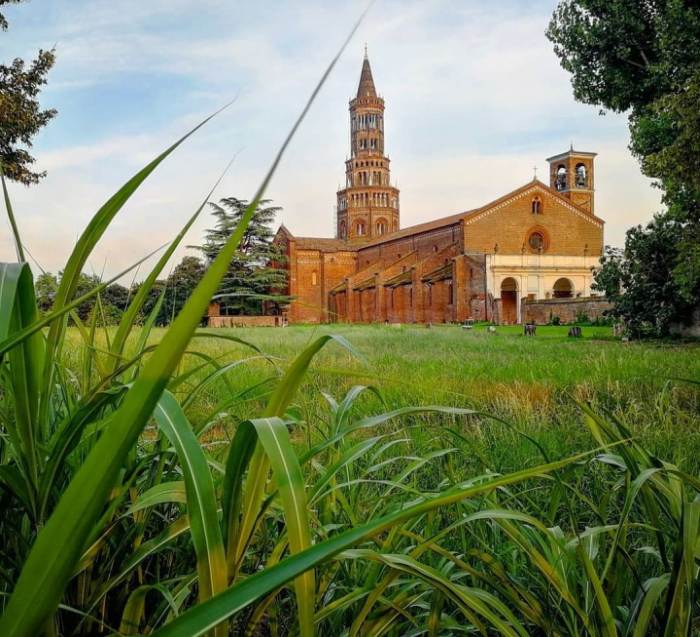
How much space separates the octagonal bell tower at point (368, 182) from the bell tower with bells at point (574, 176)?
21409mm

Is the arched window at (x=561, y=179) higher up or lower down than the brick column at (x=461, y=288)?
higher up

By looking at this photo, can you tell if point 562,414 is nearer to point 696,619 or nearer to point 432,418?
point 432,418

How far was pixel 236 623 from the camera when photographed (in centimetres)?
103

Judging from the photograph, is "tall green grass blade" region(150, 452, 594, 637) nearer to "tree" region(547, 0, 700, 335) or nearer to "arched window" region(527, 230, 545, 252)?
"tree" region(547, 0, 700, 335)

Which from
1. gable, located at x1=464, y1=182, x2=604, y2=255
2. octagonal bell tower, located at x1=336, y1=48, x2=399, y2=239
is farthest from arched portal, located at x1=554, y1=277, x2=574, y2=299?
octagonal bell tower, located at x1=336, y1=48, x2=399, y2=239

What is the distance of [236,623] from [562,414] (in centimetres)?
236

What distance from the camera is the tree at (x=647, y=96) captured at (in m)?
10.2

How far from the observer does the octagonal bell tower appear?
60.3m

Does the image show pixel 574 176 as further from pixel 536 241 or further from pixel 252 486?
pixel 252 486

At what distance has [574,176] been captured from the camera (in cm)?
4153

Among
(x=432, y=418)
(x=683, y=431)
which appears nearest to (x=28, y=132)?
(x=432, y=418)

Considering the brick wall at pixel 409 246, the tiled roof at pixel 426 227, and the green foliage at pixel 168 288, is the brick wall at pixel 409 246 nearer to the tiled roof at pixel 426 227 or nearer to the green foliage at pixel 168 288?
the tiled roof at pixel 426 227

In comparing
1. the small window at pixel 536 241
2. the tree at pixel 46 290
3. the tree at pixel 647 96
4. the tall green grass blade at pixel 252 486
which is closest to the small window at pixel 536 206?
the small window at pixel 536 241

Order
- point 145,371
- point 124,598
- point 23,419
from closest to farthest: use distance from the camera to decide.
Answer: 1. point 145,371
2. point 23,419
3. point 124,598
